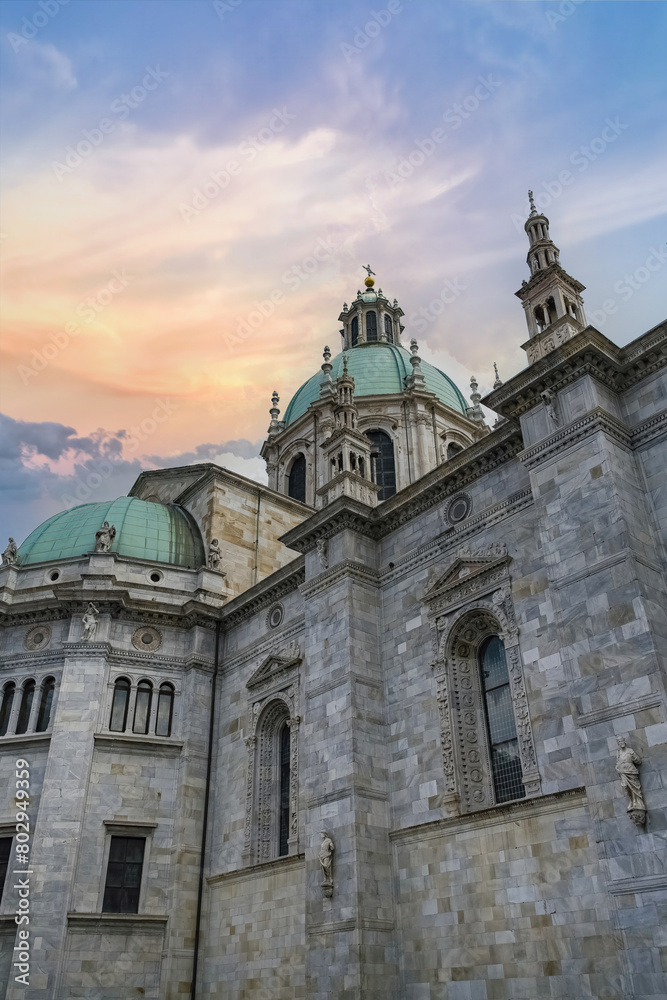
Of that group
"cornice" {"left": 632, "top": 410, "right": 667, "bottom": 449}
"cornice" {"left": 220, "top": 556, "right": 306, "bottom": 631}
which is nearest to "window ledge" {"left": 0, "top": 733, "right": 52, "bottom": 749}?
"cornice" {"left": 220, "top": 556, "right": 306, "bottom": 631}

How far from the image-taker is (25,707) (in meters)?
27.7

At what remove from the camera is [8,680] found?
28.1 meters

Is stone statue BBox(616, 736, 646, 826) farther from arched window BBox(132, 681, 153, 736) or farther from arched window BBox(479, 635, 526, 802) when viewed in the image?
arched window BBox(132, 681, 153, 736)

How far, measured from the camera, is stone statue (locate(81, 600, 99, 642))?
28156 millimetres

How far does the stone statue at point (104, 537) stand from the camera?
30500mm

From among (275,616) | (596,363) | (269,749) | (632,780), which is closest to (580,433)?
(596,363)

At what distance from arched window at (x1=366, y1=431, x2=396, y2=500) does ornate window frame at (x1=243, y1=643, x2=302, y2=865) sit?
14.8 metres

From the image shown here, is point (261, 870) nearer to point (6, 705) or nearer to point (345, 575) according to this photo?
point (345, 575)

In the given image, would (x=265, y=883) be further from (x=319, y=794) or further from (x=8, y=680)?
(x=8, y=680)

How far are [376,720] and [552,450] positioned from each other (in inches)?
330

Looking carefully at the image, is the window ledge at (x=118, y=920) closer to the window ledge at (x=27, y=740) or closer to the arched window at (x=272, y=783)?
the arched window at (x=272, y=783)

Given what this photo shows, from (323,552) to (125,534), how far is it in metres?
10.7

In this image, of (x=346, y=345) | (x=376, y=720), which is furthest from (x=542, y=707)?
(x=346, y=345)

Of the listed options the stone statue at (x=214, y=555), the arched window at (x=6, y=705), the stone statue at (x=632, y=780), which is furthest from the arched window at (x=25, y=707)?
the stone statue at (x=632, y=780)
